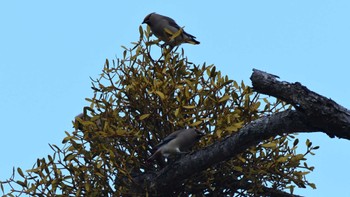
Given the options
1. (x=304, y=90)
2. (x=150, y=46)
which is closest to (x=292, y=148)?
(x=150, y=46)

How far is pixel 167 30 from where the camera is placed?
8.09 meters

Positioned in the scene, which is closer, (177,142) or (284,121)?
(284,121)

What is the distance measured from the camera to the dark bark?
5223 millimetres

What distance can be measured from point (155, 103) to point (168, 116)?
197 mm

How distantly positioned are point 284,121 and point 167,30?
2803 mm

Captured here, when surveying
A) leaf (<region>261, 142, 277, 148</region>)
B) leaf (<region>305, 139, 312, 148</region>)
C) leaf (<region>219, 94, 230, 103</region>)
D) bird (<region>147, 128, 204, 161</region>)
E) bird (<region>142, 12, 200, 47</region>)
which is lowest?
leaf (<region>261, 142, 277, 148</region>)

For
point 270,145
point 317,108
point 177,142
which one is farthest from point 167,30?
point 317,108

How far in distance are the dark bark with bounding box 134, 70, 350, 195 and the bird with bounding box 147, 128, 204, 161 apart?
233 mm

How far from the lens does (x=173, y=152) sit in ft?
23.3

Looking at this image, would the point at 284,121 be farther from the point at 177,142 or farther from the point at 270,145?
the point at 270,145

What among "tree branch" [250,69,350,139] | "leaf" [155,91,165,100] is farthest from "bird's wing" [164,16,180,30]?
"tree branch" [250,69,350,139]

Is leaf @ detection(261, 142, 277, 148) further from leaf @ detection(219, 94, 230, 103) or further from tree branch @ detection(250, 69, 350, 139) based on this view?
tree branch @ detection(250, 69, 350, 139)

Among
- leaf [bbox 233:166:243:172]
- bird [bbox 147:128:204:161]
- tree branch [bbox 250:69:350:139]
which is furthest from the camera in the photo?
leaf [bbox 233:166:243:172]

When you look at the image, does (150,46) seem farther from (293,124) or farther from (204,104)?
(293,124)
